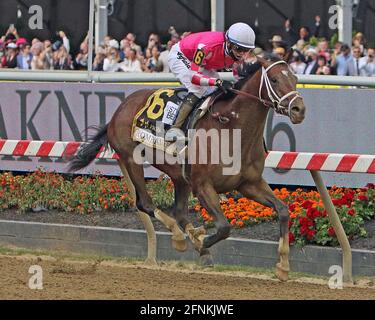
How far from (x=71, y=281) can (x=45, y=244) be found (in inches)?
91.9

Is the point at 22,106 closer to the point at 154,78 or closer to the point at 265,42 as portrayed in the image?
the point at 154,78

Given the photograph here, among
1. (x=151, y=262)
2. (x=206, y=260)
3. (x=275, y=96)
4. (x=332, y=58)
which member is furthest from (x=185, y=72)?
(x=332, y=58)

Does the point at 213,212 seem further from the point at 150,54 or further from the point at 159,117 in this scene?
the point at 150,54

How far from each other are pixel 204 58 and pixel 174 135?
0.70m

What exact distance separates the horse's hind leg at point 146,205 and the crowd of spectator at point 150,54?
2.84 meters

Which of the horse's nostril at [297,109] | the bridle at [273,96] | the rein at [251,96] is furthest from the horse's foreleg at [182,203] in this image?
the horse's nostril at [297,109]

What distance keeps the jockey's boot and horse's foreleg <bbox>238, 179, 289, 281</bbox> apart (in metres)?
0.73

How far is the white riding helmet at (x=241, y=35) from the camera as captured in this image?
9359mm

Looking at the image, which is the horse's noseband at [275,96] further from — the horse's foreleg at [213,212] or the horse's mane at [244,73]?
the horse's foreleg at [213,212]

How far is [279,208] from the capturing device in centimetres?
938

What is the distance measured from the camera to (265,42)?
1672 cm

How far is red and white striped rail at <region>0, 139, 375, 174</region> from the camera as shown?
9.36 metres
